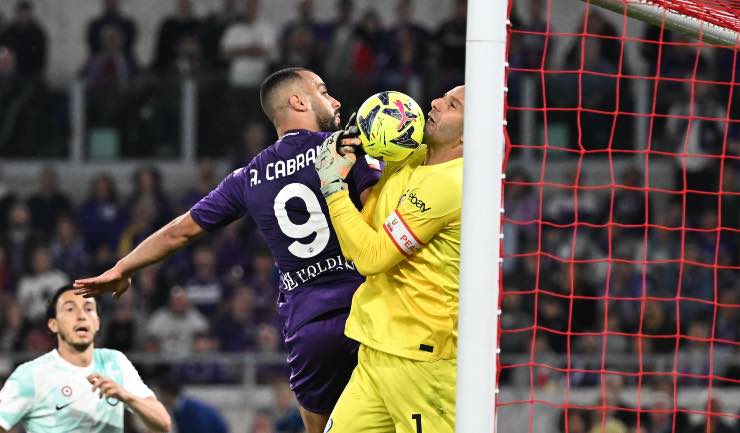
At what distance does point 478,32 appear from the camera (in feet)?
16.1

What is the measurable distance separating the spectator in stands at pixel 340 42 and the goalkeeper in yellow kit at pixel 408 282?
8756 millimetres

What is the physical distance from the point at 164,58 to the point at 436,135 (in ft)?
33.5

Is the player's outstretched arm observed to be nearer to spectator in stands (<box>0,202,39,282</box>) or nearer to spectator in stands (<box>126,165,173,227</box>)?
spectator in stands (<box>0,202,39,282</box>)

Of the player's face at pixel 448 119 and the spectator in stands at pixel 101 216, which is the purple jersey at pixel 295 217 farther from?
the spectator in stands at pixel 101 216

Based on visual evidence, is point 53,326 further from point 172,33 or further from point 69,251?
point 172,33

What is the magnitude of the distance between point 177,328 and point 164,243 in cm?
663

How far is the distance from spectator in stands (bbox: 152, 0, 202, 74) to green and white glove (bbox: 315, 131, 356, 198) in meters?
10.0

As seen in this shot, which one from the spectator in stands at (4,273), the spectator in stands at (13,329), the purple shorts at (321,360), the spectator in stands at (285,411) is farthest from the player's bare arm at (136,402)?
the spectator in stands at (4,273)

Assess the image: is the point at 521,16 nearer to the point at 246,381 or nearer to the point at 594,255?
the point at 594,255

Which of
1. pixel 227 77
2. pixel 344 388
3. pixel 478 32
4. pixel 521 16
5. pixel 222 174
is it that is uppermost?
pixel 521 16

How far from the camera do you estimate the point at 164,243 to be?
6.30m

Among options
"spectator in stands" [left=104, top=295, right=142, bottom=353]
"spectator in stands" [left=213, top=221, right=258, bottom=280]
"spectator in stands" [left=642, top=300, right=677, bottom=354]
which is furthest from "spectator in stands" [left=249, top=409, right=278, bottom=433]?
"spectator in stands" [left=642, top=300, right=677, bottom=354]

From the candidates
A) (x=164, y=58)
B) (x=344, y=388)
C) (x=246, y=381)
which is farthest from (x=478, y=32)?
(x=164, y=58)

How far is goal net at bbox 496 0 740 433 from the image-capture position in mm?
11969
